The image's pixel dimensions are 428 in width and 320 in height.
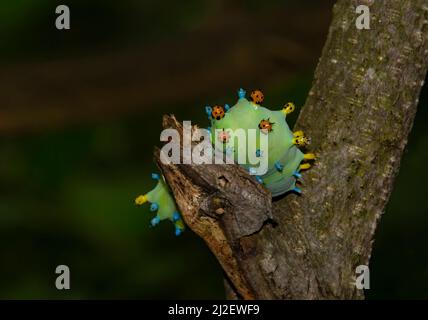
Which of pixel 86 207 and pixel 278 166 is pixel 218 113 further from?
pixel 86 207

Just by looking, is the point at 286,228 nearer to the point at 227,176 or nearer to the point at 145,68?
the point at 227,176

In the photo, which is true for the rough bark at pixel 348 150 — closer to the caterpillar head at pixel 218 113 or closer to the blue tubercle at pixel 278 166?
the blue tubercle at pixel 278 166

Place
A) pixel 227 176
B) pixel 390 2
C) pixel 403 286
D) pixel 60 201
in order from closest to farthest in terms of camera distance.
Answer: pixel 227 176
pixel 390 2
pixel 403 286
pixel 60 201

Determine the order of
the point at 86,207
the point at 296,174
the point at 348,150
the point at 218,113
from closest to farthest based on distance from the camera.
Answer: the point at 218,113 → the point at 296,174 → the point at 348,150 → the point at 86,207

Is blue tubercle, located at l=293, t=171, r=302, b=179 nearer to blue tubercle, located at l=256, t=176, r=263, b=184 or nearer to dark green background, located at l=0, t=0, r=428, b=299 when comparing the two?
blue tubercle, located at l=256, t=176, r=263, b=184

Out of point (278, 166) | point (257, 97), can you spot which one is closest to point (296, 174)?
point (278, 166)
